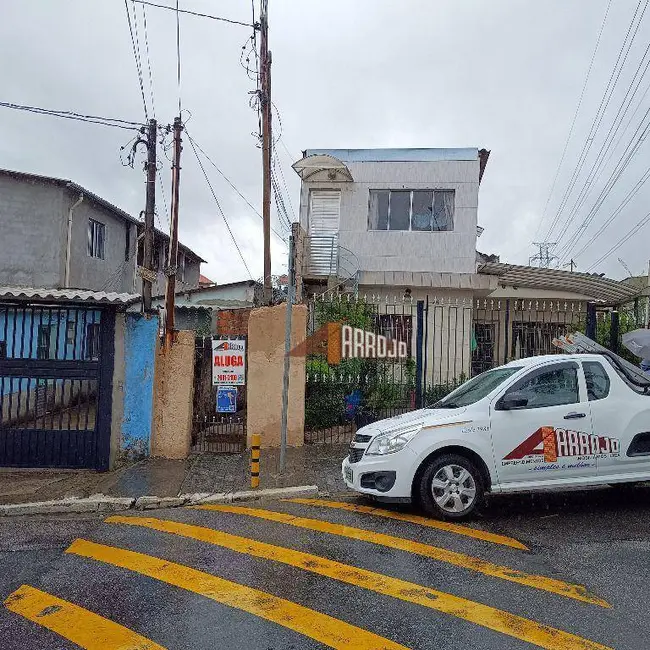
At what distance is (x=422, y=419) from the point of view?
6.90 m

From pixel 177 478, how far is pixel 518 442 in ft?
15.5

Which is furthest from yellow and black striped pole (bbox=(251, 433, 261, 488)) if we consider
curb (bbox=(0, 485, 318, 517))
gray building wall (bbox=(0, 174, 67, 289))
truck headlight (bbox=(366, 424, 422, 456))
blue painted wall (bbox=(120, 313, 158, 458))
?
gray building wall (bbox=(0, 174, 67, 289))

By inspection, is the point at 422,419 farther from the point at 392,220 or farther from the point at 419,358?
the point at 392,220

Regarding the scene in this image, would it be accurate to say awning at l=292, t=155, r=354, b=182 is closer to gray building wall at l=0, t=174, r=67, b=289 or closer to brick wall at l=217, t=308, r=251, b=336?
brick wall at l=217, t=308, r=251, b=336

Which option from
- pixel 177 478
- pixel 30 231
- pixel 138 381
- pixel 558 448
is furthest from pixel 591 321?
pixel 30 231

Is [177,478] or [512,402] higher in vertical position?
[512,402]

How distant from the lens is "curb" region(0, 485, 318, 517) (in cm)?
760

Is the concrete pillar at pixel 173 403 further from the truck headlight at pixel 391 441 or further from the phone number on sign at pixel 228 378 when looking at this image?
the truck headlight at pixel 391 441

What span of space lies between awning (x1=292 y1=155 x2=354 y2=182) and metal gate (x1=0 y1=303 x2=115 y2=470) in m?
11.6

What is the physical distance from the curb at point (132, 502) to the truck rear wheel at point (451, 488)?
1845 millimetres

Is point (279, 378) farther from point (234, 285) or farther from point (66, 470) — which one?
point (234, 285)

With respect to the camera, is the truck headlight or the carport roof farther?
the carport roof

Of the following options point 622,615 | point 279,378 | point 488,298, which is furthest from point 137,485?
point 488,298

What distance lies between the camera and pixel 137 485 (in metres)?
8.48
